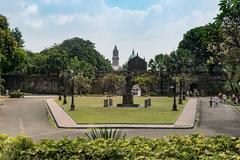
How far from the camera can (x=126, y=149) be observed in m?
10.6

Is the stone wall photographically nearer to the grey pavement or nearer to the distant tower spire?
the grey pavement

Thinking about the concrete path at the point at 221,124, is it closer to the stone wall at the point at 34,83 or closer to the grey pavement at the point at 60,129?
the grey pavement at the point at 60,129

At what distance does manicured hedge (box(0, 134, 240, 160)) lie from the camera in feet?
33.7

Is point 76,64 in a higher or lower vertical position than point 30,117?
higher

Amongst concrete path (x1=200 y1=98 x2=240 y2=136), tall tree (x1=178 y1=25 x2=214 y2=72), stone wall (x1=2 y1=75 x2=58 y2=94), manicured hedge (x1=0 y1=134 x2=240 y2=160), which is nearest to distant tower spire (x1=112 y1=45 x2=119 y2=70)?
tall tree (x1=178 y1=25 x2=214 y2=72)

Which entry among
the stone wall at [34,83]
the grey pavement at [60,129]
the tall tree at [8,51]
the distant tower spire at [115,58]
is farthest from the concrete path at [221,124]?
the distant tower spire at [115,58]

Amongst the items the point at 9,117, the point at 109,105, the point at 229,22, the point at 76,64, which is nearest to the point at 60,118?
the point at 9,117

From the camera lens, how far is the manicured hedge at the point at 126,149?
404 inches

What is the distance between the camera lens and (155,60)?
8519 centimetres

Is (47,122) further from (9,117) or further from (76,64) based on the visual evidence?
(76,64)


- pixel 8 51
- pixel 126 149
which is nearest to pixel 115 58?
pixel 8 51

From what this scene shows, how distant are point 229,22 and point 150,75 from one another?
64.4 metres

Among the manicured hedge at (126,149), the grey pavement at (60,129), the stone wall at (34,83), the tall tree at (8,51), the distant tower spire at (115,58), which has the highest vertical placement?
the distant tower spire at (115,58)

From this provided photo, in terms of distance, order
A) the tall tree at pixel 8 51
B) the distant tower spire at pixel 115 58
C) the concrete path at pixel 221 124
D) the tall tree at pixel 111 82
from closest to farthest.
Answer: the concrete path at pixel 221 124
the tall tree at pixel 8 51
the tall tree at pixel 111 82
the distant tower spire at pixel 115 58
